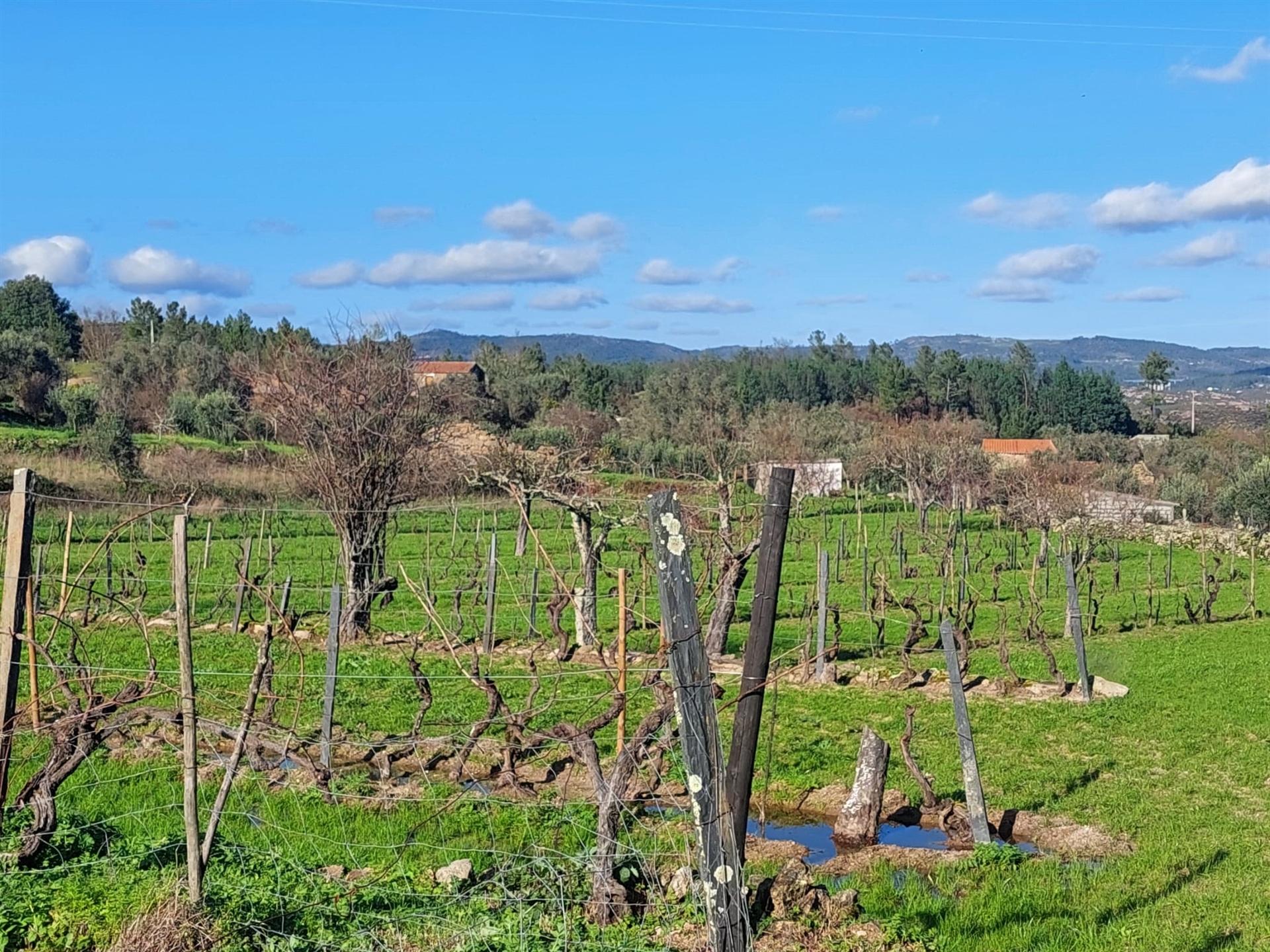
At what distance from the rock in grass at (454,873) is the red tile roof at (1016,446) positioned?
6339cm

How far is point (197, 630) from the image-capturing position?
56.9 ft

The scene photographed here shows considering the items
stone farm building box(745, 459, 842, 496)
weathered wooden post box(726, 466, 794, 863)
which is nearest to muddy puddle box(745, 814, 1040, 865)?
weathered wooden post box(726, 466, 794, 863)

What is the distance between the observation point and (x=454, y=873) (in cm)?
577

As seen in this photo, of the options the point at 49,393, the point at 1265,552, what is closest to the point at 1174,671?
the point at 1265,552

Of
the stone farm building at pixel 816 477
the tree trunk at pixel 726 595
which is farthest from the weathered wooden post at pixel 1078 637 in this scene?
the stone farm building at pixel 816 477

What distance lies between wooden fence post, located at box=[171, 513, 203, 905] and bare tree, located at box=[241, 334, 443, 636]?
12.2 metres

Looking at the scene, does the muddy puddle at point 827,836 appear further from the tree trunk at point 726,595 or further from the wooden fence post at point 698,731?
the wooden fence post at point 698,731

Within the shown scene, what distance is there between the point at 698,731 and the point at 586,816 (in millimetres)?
3417

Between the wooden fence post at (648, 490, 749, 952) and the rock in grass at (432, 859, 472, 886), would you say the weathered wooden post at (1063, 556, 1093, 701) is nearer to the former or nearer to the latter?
the rock in grass at (432, 859, 472, 886)

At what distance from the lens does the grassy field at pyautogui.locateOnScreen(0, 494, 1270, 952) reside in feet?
16.9

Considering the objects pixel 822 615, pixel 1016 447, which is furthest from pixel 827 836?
pixel 1016 447

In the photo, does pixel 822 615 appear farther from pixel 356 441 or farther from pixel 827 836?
pixel 356 441

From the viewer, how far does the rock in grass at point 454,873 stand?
5703 millimetres

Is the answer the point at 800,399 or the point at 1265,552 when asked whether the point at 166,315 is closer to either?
the point at 800,399
